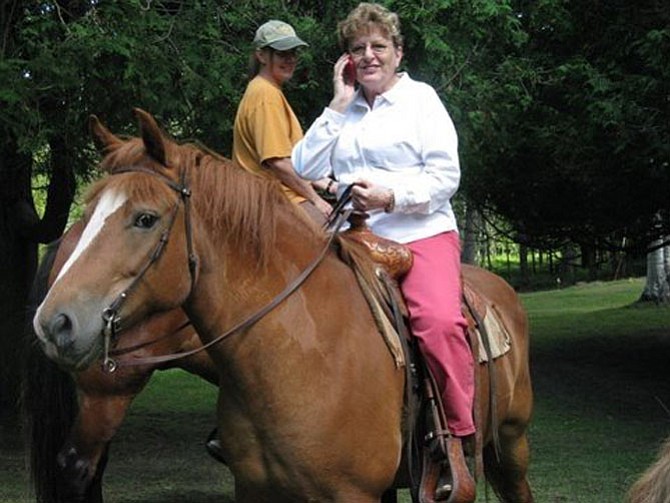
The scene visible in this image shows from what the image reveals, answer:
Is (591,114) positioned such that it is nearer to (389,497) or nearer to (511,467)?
(511,467)

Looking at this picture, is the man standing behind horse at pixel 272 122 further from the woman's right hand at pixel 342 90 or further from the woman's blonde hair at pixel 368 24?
the woman's blonde hair at pixel 368 24

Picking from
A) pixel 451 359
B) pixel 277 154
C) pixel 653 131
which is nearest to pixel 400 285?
pixel 451 359

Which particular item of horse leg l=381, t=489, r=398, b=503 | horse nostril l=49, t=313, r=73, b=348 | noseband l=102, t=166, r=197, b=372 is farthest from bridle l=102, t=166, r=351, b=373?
horse leg l=381, t=489, r=398, b=503

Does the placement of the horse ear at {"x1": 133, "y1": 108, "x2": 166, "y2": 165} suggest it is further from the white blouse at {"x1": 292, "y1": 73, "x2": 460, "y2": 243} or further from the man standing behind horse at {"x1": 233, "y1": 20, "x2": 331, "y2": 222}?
the man standing behind horse at {"x1": 233, "y1": 20, "x2": 331, "y2": 222}

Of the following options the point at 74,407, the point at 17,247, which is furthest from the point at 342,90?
the point at 17,247

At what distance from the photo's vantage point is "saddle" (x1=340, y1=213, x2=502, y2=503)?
452 cm

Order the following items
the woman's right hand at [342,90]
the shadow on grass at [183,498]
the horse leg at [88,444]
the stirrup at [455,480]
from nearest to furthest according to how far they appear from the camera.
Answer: the stirrup at [455,480], the woman's right hand at [342,90], the horse leg at [88,444], the shadow on grass at [183,498]

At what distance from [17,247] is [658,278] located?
18.0 m

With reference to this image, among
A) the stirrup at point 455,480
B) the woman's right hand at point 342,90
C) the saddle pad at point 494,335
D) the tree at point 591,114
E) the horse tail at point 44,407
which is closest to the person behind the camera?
Result: the stirrup at point 455,480

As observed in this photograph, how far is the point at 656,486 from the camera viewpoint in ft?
5.52

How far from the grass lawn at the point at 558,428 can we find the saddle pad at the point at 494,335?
0.86 meters

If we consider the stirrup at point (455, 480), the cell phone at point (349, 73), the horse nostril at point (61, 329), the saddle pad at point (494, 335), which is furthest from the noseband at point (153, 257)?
the saddle pad at point (494, 335)

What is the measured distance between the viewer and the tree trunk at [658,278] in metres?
26.5

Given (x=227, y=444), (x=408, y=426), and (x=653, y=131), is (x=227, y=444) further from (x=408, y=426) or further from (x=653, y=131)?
(x=653, y=131)
